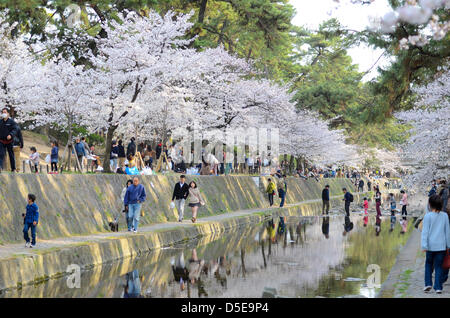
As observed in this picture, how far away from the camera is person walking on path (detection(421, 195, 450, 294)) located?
390 inches

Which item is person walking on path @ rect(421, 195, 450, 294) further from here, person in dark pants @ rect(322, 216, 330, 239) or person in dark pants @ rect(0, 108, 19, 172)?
person in dark pants @ rect(322, 216, 330, 239)

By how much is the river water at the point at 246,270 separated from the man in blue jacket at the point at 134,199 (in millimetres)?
1583

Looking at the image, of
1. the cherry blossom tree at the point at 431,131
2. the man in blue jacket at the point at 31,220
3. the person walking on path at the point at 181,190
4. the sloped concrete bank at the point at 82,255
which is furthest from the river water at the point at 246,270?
the cherry blossom tree at the point at 431,131

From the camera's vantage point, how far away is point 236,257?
1614 cm

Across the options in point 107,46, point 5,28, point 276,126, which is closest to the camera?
point 107,46

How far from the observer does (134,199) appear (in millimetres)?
18156

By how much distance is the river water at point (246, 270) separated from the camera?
10.7m

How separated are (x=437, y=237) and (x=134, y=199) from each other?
34.1 feet

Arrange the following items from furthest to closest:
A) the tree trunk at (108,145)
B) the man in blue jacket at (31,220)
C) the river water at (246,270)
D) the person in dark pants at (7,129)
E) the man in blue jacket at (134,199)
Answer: the tree trunk at (108,145) < the man in blue jacket at (134,199) < the person in dark pants at (7,129) < the man in blue jacket at (31,220) < the river water at (246,270)

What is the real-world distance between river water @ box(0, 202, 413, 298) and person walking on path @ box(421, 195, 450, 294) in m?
1.19

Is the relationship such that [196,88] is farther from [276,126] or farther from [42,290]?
[42,290]

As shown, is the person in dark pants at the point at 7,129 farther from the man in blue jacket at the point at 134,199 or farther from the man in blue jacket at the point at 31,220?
the man in blue jacket at the point at 31,220
